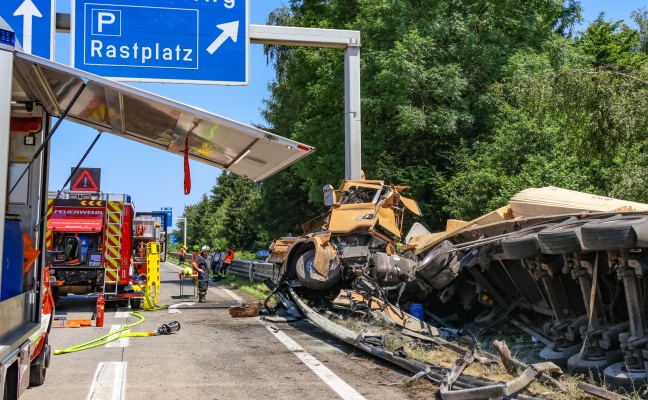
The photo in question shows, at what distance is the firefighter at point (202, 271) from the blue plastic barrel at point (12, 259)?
525 inches

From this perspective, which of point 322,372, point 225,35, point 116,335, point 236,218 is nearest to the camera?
point 322,372

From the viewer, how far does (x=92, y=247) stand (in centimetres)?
1722

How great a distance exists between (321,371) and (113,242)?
10139 mm

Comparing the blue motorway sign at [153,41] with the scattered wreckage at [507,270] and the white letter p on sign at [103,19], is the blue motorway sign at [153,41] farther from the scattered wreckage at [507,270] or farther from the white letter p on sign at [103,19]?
the scattered wreckage at [507,270]

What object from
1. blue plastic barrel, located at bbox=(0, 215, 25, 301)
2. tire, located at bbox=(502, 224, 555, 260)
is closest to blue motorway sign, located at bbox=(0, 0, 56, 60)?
blue plastic barrel, located at bbox=(0, 215, 25, 301)

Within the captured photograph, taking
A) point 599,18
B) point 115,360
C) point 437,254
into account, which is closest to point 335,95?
point 437,254

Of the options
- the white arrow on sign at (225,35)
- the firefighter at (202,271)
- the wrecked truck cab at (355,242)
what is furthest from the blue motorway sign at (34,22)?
the firefighter at (202,271)

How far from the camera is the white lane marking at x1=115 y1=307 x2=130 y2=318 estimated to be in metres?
15.5

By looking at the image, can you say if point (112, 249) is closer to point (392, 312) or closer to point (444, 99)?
point (392, 312)

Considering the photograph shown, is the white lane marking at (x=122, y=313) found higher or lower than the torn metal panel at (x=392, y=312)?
lower

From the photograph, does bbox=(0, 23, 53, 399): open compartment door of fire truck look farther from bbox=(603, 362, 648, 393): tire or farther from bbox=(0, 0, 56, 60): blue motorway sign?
bbox=(0, 0, 56, 60): blue motorway sign

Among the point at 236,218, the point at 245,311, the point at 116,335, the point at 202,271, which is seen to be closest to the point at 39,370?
the point at 116,335

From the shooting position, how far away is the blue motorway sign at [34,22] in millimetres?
12422

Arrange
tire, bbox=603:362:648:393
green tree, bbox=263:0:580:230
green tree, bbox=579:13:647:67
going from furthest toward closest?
1. green tree, bbox=579:13:647:67
2. green tree, bbox=263:0:580:230
3. tire, bbox=603:362:648:393
